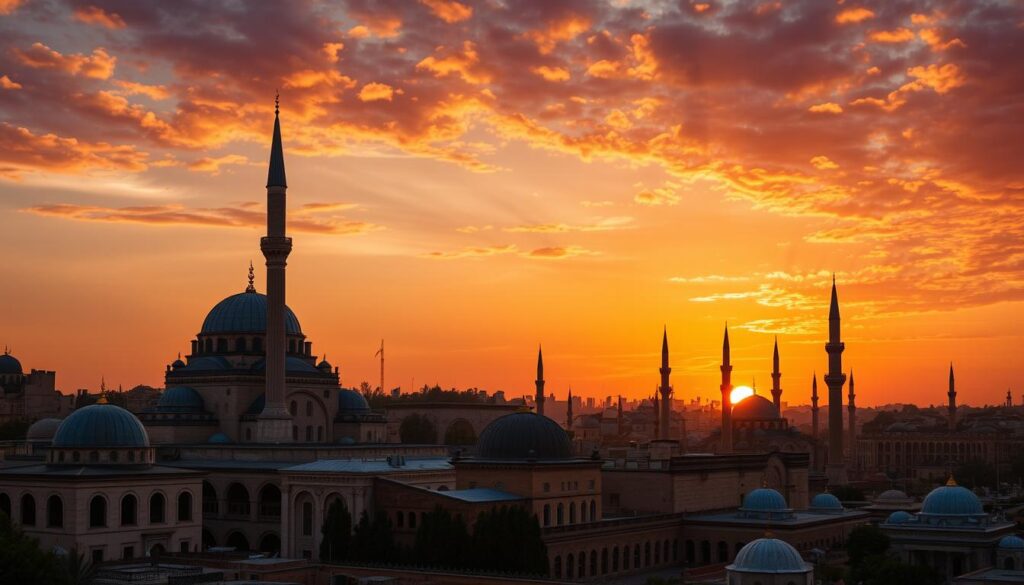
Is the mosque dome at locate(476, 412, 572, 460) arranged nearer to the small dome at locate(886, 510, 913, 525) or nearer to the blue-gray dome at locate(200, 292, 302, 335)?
the small dome at locate(886, 510, 913, 525)

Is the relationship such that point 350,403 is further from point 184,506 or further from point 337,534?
point 337,534

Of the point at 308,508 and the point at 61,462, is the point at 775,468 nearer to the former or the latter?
the point at 308,508

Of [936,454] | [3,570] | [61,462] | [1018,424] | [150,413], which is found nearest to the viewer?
[3,570]

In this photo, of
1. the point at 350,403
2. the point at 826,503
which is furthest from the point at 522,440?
the point at 826,503

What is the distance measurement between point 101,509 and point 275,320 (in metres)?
16.4

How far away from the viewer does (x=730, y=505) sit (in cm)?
7262

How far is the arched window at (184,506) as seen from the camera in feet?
193

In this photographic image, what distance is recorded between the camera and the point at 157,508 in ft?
189

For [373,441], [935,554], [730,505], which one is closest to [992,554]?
[935,554]

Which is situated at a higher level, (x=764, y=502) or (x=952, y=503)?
(x=952, y=503)

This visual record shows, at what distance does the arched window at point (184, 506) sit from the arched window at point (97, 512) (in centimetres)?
448

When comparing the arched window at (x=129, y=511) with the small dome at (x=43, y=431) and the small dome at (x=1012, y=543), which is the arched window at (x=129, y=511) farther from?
the small dome at (x=1012, y=543)

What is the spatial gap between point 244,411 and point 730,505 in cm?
2856

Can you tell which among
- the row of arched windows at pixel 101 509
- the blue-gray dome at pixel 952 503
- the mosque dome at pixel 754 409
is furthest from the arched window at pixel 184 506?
the mosque dome at pixel 754 409
